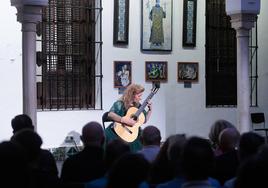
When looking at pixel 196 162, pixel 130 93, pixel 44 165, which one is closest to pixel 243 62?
pixel 130 93

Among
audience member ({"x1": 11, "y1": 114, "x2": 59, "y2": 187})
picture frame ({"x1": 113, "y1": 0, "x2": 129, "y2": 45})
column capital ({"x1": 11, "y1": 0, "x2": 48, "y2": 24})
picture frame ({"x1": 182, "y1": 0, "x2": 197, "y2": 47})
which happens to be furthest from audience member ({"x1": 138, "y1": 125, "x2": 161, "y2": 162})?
picture frame ({"x1": 182, "y1": 0, "x2": 197, "y2": 47})

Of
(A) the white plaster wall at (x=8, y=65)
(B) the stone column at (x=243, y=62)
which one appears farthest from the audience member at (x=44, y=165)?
(B) the stone column at (x=243, y=62)

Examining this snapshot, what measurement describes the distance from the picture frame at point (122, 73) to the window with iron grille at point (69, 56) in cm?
33

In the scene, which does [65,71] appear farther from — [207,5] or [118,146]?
[118,146]

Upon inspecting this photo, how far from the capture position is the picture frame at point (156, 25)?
12047 mm

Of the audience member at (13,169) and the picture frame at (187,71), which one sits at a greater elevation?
the picture frame at (187,71)

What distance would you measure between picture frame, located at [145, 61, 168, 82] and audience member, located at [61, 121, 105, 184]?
697 centimetres

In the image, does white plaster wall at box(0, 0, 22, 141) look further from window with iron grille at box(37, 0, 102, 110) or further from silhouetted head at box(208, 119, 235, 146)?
silhouetted head at box(208, 119, 235, 146)

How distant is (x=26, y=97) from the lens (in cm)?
914

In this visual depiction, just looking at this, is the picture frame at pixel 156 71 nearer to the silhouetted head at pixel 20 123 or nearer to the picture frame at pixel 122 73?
the picture frame at pixel 122 73

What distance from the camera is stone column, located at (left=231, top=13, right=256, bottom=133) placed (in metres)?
10.5

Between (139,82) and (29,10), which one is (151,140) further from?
(139,82)

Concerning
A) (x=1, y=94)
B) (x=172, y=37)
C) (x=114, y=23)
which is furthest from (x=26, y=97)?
(x=172, y=37)

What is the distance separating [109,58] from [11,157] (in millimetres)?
8333
